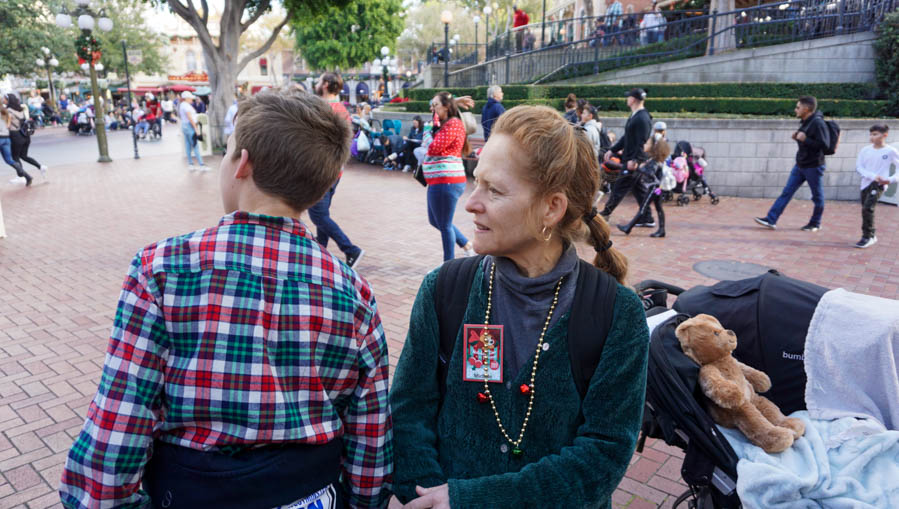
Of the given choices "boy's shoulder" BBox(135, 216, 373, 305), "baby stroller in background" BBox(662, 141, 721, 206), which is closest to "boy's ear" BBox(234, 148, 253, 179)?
"boy's shoulder" BBox(135, 216, 373, 305)

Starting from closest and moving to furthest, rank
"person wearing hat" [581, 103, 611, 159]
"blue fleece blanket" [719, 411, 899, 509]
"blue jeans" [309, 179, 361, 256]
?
"blue fleece blanket" [719, 411, 899, 509] < "blue jeans" [309, 179, 361, 256] < "person wearing hat" [581, 103, 611, 159]

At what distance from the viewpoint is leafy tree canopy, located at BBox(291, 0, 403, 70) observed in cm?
4279

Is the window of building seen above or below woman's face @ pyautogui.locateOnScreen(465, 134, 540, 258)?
above

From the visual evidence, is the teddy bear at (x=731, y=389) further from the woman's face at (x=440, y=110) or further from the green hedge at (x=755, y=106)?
the green hedge at (x=755, y=106)

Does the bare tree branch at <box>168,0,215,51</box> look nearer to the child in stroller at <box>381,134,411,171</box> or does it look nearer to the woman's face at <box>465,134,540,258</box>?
the child in stroller at <box>381,134,411,171</box>

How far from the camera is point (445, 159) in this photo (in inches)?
233

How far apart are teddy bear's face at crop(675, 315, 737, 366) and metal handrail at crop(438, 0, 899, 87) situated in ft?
51.9

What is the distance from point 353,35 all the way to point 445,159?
40.8m

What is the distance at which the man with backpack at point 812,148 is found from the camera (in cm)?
845

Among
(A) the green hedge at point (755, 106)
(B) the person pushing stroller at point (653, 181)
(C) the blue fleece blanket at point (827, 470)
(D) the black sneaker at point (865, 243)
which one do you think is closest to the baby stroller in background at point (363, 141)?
(A) the green hedge at point (755, 106)

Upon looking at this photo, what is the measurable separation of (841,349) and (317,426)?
1988 mm

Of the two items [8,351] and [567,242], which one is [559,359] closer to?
[567,242]

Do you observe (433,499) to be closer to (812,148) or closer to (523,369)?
(523,369)

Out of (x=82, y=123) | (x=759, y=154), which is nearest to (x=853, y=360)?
(x=759, y=154)
